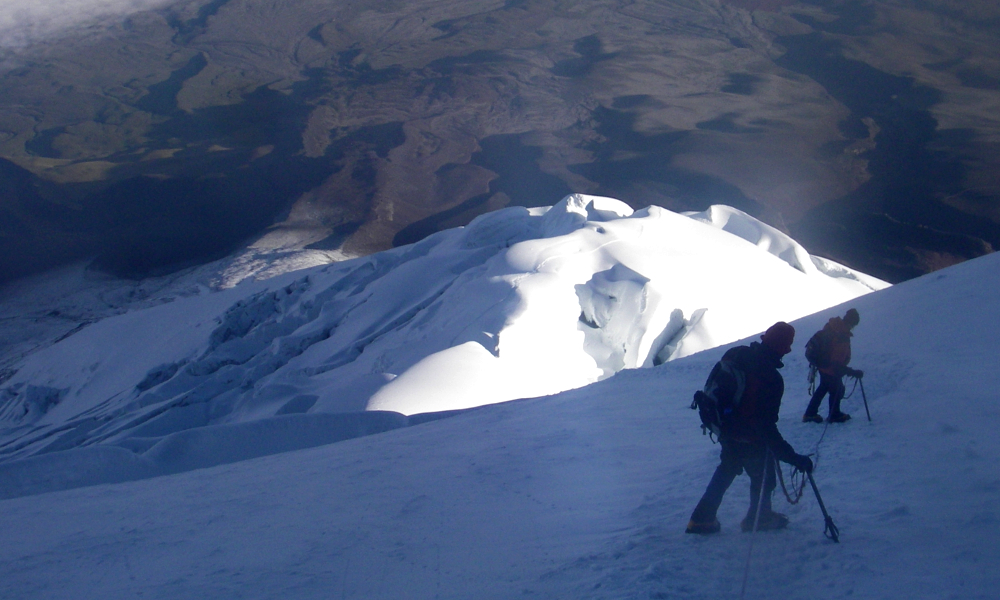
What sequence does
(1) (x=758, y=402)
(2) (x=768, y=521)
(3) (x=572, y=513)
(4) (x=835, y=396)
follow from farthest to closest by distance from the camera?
(4) (x=835, y=396), (3) (x=572, y=513), (2) (x=768, y=521), (1) (x=758, y=402)

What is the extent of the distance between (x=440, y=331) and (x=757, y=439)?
7559mm

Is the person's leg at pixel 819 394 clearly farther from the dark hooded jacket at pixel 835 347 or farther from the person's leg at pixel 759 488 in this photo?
the person's leg at pixel 759 488

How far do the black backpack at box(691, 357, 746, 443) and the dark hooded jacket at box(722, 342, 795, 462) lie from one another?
16mm

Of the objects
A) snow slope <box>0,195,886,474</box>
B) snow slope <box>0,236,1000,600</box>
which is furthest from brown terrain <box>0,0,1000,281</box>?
snow slope <box>0,236,1000,600</box>

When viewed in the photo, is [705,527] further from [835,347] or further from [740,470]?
[835,347]

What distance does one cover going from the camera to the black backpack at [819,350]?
408cm

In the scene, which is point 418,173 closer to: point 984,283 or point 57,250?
point 57,250

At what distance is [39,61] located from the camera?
1649 inches

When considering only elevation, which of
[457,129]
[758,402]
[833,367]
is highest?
[758,402]

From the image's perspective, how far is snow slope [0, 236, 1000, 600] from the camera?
254 cm

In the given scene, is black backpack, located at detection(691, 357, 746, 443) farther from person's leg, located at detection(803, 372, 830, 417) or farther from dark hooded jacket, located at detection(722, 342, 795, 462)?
person's leg, located at detection(803, 372, 830, 417)

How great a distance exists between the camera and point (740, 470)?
9.09 feet

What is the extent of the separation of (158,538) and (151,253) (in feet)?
75.8

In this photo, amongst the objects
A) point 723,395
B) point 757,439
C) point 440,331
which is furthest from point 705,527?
point 440,331
